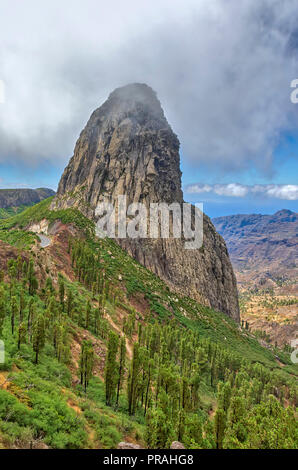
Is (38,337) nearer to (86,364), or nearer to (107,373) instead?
(86,364)

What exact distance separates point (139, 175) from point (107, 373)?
10519 cm

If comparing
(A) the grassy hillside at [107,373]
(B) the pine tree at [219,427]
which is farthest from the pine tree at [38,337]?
(B) the pine tree at [219,427]

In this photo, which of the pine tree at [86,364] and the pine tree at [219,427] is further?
the pine tree at [86,364]

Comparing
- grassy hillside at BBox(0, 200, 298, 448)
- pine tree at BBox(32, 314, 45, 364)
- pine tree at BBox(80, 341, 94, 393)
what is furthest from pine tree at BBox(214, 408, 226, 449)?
pine tree at BBox(32, 314, 45, 364)

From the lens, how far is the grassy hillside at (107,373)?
880 inches

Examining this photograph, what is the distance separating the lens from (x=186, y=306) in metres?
109

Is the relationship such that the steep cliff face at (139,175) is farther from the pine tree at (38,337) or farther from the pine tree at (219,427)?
the pine tree at (219,427)

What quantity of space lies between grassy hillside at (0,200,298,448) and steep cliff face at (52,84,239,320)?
2833 cm

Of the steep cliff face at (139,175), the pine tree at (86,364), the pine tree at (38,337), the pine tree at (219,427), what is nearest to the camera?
the pine tree at (219,427)

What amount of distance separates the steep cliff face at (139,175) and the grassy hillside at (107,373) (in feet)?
92.9

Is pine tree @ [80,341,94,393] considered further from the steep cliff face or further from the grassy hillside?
the steep cliff face

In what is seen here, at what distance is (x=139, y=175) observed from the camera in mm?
127188

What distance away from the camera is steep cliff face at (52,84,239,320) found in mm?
122125
